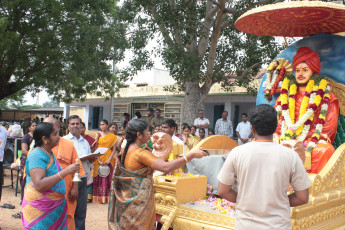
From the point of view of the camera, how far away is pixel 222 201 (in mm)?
4164

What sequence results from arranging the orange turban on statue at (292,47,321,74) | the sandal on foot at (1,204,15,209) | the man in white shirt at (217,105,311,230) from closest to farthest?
the man in white shirt at (217,105,311,230) < the orange turban on statue at (292,47,321,74) < the sandal on foot at (1,204,15,209)

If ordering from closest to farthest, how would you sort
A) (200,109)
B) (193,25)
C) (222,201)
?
(222,201) → (193,25) → (200,109)

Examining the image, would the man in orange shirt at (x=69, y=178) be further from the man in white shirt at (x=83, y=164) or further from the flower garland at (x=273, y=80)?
the flower garland at (x=273, y=80)

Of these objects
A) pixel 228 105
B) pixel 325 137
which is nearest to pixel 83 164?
pixel 325 137

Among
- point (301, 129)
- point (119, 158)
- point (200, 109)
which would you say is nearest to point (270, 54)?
point (200, 109)

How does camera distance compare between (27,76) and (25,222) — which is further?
(27,76)

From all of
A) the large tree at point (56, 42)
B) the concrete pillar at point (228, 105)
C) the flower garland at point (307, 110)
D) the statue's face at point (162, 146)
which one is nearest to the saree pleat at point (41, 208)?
the statue's face at point (162, 146)

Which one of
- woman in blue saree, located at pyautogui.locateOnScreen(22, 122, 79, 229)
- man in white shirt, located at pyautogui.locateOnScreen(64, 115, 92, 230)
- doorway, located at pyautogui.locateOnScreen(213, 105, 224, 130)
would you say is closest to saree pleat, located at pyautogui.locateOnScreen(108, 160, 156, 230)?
woman in blue saree, located at pyautogui.locateOnScreen(22, 122, 79, 229)

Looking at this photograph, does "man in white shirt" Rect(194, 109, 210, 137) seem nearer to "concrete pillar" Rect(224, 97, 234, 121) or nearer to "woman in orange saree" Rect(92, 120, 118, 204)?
"woman in orange saree" Rect(92, 120, 118, 204)

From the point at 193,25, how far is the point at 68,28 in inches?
245

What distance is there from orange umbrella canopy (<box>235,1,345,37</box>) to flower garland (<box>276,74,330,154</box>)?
2.84 feet

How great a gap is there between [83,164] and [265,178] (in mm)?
3037

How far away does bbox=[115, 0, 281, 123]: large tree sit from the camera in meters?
8.92

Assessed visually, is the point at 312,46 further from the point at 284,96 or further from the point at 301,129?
the point at 301,129
